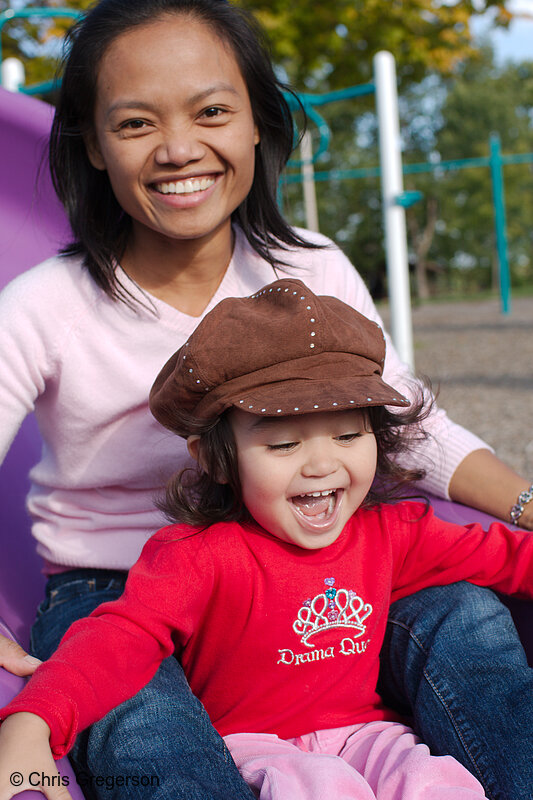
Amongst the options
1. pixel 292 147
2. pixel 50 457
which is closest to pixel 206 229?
pixel 292 147

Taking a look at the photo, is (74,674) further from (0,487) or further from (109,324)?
(0,487)

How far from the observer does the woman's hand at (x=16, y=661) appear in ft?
4.05

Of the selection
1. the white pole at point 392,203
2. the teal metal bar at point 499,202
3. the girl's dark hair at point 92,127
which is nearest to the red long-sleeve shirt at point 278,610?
the girl's dark hair at point 92,127

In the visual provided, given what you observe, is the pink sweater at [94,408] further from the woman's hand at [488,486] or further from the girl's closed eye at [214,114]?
the girl's closed eye at [214,114]

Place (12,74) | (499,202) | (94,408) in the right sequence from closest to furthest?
(94,408) < (12,74) < (499,202)

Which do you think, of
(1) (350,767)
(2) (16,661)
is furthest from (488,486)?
(2) (16,661)

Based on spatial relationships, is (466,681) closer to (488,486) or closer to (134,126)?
(488,486)

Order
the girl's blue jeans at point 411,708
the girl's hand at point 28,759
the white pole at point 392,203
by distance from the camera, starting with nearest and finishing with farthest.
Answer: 1. the girl's hand at point 28,759
2. the girl's blue jeans at point 411,708
3. the white pole at point 392,203

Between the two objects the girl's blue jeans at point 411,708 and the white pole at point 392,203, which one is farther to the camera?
the white pole at point 392,203

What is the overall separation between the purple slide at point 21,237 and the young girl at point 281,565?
2.31 ft

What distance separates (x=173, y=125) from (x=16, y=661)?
0.89 meters

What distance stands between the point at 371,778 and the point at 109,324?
0.87 m

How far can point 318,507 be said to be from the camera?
50.1 inches

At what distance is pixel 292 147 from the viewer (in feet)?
5.89
